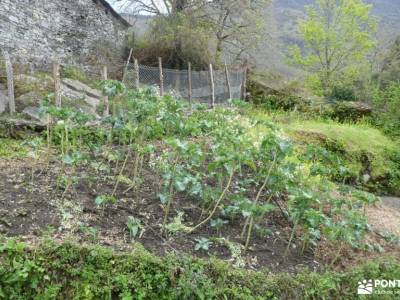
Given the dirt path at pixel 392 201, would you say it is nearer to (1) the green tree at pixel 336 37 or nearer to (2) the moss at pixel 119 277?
(2) the moss at pixel 119 277

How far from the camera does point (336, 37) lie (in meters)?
20.6

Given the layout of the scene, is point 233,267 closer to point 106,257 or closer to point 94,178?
point 106,257

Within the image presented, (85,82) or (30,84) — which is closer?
(30,84)

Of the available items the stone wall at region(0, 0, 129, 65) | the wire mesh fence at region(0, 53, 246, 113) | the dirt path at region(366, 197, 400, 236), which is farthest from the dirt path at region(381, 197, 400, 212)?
the stone wall at region(0, 0, 129, 65)

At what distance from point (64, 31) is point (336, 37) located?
12798 millimetres

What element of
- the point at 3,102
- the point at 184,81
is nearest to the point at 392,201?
the point at 184,81

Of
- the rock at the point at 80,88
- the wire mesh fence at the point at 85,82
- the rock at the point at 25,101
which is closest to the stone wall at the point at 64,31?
the wire mesh fence at the point at 85,82

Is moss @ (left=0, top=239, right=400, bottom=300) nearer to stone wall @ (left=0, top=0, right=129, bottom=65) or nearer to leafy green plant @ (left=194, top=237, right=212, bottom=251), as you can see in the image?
leafy green plant @ (left=194, top=237, right=212, bottom=251)

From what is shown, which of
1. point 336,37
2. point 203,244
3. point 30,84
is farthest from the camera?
point 336,37

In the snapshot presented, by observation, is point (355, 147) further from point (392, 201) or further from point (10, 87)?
point (10, 87)

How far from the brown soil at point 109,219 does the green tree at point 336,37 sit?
54.7 feet

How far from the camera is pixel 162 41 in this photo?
1520 cm

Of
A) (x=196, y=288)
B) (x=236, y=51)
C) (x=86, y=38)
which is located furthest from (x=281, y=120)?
(x=196, y=288)

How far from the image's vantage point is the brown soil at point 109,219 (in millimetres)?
3559
